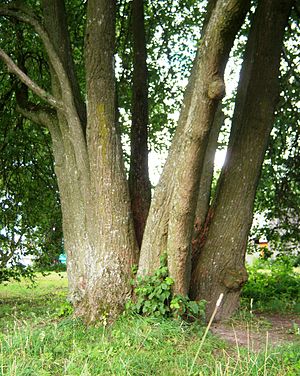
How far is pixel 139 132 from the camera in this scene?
7121mm

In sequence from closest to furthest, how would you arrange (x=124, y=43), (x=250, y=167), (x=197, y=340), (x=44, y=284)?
(x=197, y=340) → (x=250, y=167) → (x=124, y=43) → (x=44, y=284)

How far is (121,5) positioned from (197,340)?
6.52 meters

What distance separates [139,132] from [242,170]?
5.23 feet

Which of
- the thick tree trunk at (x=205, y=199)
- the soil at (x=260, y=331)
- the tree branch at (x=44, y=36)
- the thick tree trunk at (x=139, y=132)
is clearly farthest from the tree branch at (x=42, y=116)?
the soil at (x=260, y=331)

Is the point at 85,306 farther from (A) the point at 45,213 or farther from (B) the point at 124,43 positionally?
(B) the point at 124,43

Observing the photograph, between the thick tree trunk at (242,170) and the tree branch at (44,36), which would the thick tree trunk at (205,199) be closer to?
the thick tree trunk at (242,170)

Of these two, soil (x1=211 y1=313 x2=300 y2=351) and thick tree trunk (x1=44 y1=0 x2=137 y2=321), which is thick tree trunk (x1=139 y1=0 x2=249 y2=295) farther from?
soil (x1=211 y1=313 x2=300 y2=351)

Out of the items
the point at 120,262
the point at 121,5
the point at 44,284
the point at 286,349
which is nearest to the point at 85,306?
the point at 120,262

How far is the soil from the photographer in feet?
16.8

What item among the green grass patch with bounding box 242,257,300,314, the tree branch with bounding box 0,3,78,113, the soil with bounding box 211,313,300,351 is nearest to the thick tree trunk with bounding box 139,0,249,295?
the soil with bounding box 211,313,300,351

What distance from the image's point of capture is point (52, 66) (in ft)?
21.9

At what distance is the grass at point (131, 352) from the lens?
4047 millimetres

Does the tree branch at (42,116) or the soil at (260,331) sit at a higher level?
the tree branch at (42,116)

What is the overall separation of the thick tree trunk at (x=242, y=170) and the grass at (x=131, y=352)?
1034 mm
